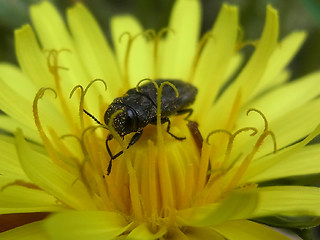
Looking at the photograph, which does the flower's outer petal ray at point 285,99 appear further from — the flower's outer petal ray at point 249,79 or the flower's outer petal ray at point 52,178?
the flower's outer petal ray at point 52,178

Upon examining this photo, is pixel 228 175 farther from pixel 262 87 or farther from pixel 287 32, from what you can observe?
pixel 287 32

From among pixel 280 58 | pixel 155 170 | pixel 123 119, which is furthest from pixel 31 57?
pixel 280 58

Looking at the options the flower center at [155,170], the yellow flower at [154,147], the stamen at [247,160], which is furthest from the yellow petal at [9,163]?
the stamen at [247,160]

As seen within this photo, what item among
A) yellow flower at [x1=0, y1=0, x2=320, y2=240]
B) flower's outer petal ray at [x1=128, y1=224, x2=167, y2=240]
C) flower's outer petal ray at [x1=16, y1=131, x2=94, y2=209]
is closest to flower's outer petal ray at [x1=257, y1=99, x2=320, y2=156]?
yellow flower at [x1=0, y1=0, x2=320, y2=240]

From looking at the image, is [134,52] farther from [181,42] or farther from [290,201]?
[290,201]

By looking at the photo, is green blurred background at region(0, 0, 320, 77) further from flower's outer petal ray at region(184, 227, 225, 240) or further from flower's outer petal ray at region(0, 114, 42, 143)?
flower's outer petal ray at region(184, 227, 225, 240)

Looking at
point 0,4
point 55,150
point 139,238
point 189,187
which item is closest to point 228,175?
point 189,187
